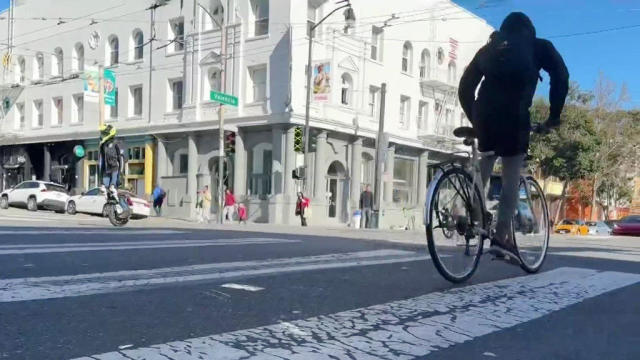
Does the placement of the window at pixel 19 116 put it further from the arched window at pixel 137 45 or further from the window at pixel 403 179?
the window at pixel 403 179

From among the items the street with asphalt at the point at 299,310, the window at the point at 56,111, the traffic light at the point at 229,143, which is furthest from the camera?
the window at the point at 56,111

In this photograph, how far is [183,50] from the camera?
29.6 meters

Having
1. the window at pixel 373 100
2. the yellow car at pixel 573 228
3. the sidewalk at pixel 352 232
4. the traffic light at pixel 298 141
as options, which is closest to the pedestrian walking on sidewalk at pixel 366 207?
the traffic light at pixel 298 141

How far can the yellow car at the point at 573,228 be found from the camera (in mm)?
36938

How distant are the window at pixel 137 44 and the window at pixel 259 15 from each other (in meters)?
8.09

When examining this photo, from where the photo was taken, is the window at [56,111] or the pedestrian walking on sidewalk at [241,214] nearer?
the pedestrian walking on sidewalk at [241,214]

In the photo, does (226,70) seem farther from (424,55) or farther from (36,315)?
(36,315)

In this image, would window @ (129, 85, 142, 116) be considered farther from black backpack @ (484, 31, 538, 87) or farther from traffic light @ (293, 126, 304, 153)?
black backpack @ (484, 31, 538, 87)

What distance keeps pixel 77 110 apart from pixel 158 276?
34330 millimetres

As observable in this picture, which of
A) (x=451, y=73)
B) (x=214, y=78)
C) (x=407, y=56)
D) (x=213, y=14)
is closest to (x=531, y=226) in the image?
(x=214, y=78)

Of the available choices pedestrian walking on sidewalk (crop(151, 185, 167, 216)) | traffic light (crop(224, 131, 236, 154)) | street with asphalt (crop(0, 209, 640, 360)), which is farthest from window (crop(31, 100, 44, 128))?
street with asphalt (crop(0, 209, 640, 360))

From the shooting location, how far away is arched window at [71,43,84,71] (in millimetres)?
A: 34719

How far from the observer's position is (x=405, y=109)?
33188mm

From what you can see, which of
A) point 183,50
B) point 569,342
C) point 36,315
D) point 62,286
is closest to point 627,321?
point 569,342
